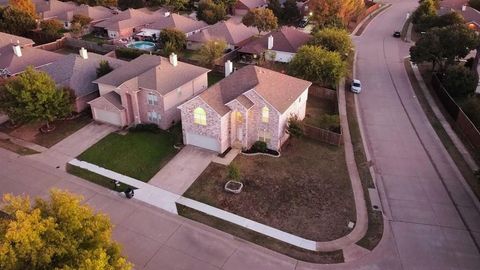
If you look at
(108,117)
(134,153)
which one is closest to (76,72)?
(108,117)

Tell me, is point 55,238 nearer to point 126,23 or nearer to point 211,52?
point 211,52

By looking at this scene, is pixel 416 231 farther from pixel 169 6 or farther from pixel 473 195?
pixel 169 6

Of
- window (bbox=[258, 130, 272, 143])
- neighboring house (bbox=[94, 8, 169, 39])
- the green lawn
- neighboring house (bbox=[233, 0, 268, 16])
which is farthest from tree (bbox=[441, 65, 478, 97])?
neighboring house (bbox=[94, 8, 169, 39])

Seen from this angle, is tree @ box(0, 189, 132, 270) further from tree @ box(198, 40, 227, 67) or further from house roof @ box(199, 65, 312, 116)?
tree @ box(198, 40, 227, 67)

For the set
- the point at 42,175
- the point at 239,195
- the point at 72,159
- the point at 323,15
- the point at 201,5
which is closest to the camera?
the point at 239,195

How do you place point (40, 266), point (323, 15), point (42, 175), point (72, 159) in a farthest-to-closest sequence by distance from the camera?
point (323, 15)
point (72, 159)
point (42, 175)
point (40, 266)

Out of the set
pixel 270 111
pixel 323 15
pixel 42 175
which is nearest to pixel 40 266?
pixel 42 175

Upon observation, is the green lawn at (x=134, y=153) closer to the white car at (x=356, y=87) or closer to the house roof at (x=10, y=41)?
the white car at (x=356, y=87)
